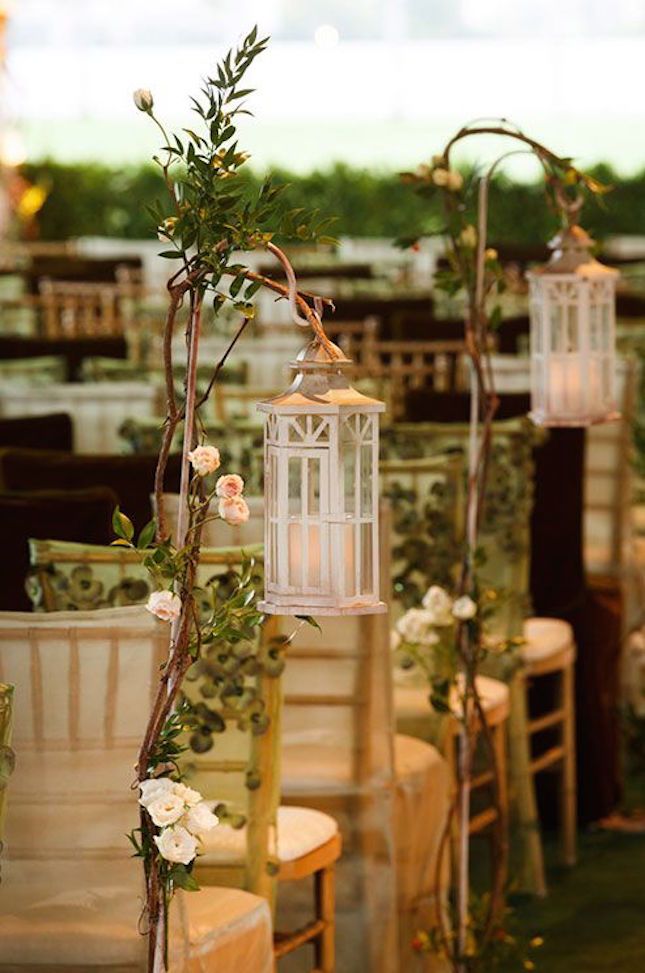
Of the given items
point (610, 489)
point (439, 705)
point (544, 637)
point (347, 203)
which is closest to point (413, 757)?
point (439, 705)

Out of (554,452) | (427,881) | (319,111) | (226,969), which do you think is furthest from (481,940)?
(319,111)

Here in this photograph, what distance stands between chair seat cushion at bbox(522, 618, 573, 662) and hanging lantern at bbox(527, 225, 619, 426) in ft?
4.00

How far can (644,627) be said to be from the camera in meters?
5.73

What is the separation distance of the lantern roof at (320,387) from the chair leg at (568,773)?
2725 mm

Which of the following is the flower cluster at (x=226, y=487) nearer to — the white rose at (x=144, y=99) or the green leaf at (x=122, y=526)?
the green leaf at (x=122, y=526)

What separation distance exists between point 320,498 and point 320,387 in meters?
0.12

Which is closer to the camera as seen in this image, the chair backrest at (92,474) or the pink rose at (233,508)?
the pink rose at (233,508)

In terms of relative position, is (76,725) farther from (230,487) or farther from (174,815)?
(230,487)

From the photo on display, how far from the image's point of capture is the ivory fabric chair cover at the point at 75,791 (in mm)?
2816

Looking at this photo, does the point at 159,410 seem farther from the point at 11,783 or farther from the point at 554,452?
the point at 11,783

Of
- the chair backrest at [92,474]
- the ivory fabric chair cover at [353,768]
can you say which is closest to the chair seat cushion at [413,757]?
the ivory fabric chair cover at [353,768]

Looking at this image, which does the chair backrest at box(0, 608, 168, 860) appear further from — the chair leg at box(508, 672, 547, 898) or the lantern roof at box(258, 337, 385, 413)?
the chair leg at box(508, 672, 547, 898)

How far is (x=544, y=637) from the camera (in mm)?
4984

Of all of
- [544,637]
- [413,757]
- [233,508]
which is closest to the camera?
[233,508]
